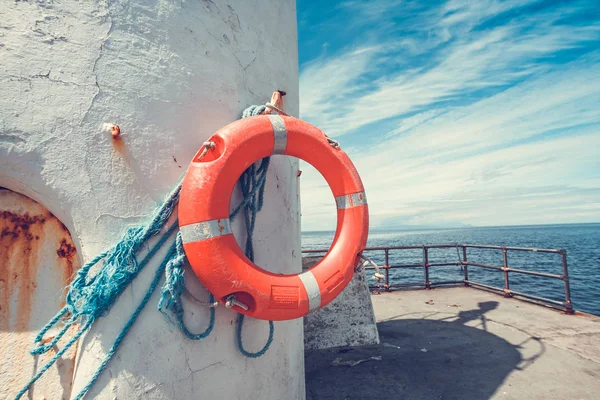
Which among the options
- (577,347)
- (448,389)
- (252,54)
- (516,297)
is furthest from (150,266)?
(516,297)

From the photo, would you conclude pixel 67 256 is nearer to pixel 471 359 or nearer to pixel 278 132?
pixel 278 132

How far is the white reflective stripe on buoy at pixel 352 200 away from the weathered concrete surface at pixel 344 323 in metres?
1.99

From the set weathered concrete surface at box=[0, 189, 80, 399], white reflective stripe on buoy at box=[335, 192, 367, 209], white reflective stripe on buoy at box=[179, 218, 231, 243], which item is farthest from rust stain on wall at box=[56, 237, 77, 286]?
white reflective stripe on buoy at box=[335, 192, 367, 209]

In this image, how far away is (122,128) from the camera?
51.9 inches

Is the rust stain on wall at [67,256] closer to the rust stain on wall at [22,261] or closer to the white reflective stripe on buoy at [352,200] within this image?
the rust stain on wall at [22,261]

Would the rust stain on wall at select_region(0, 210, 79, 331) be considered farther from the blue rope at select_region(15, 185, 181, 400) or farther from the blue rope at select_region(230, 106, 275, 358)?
the blue rope at select_region(230, 106, 275, 358)

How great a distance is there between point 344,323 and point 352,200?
2214mm

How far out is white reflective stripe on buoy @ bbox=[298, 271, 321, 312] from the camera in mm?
1469

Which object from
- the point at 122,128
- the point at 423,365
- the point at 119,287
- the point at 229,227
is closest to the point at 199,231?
the point at 229,227

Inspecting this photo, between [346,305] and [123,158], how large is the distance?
9.26 feet

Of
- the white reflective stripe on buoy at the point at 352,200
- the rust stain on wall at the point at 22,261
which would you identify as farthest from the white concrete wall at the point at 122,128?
the white reflective stripe on buoy at the point at 352,200

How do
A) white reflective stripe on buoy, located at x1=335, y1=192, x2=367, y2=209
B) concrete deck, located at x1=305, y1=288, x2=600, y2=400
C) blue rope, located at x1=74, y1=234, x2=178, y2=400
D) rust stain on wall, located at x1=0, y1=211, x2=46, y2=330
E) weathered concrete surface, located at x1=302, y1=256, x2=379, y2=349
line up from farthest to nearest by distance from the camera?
weathered concrete surface, located at x1=302, y1=256, x2=379, y2=349
concrete deck, located at x1=305, y1=288, x2=600, y2=400
white reflective stripe on buoy, located at x1=335, y1=192, x2=367, y2=209
rust stain on wall, located at x1=0, y1=211, x2=46, y2=330
blue rope, located at x1=74, y1=234, x2=178, y2=400

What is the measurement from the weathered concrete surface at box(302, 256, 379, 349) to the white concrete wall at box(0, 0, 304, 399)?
1895 mm

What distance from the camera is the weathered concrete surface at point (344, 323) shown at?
3.36 meters
